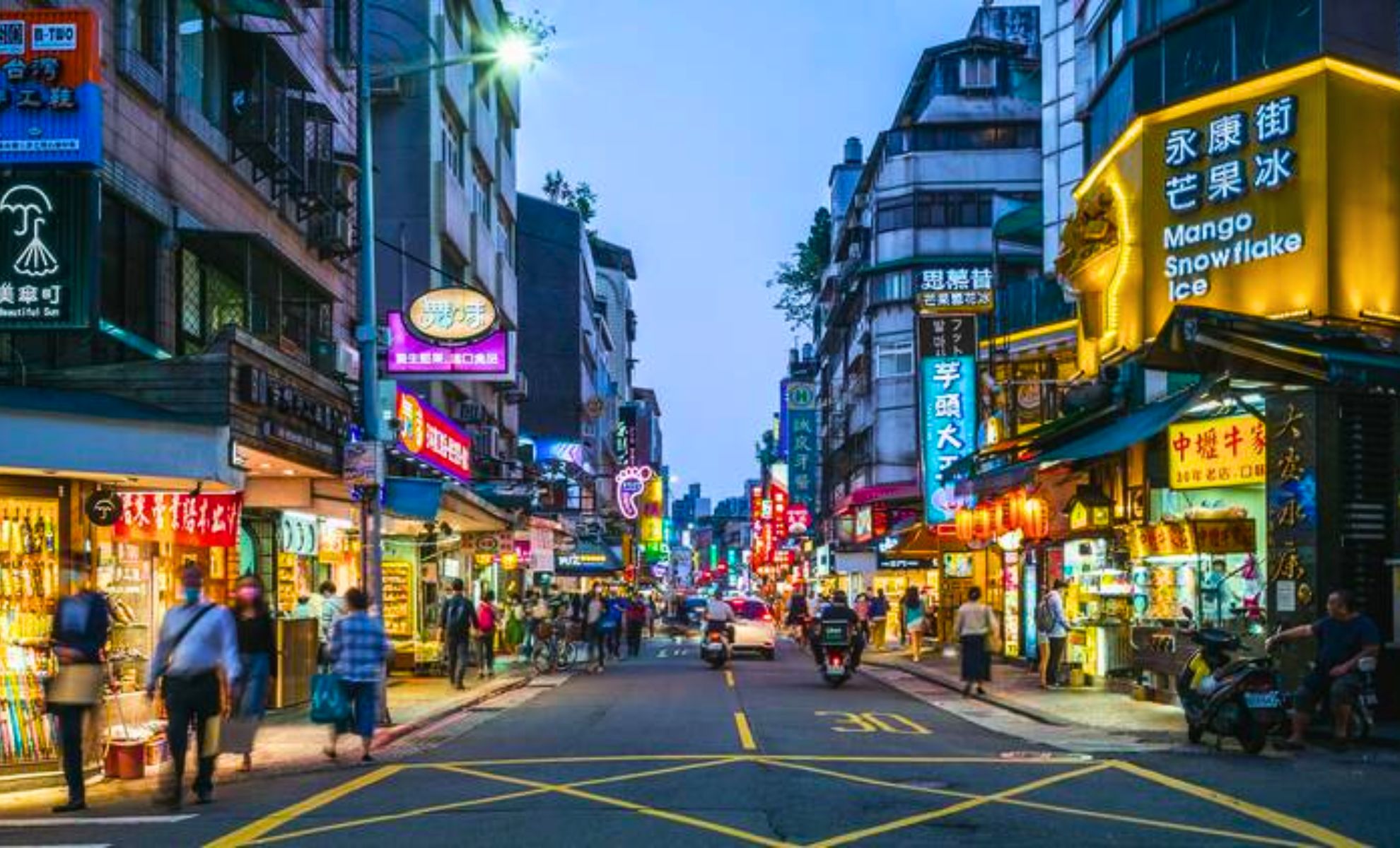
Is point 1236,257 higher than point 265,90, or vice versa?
point 265,90

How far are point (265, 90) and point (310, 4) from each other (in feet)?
10.2

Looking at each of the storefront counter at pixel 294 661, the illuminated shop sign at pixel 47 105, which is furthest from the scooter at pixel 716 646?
the illuminated shop sign at pixel 47 105

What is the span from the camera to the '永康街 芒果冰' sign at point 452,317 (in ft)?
89.6

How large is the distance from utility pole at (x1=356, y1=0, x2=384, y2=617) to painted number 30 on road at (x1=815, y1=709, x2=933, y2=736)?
6197 millimetres

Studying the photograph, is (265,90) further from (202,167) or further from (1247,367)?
(1247,367)

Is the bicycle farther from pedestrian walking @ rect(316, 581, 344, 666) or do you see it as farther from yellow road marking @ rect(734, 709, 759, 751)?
yellow road marking @ rect(734, 709, 759, 751)

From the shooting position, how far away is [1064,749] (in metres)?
17.6

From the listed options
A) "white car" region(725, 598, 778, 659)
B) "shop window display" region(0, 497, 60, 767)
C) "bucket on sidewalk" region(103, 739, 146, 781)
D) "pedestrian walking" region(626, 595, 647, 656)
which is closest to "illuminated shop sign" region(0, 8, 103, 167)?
"shop window display" region(0, 497, 60, 767)

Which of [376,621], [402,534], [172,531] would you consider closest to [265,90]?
[172,531]

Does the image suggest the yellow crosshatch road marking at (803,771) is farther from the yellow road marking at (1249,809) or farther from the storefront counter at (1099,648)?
the storefront counter at (1099,648)

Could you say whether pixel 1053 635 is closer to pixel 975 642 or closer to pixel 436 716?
pixel 975 642

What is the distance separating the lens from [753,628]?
43.7 meters

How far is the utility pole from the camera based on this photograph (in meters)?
21.2

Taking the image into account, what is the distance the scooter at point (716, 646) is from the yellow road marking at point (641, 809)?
22.6 meters
